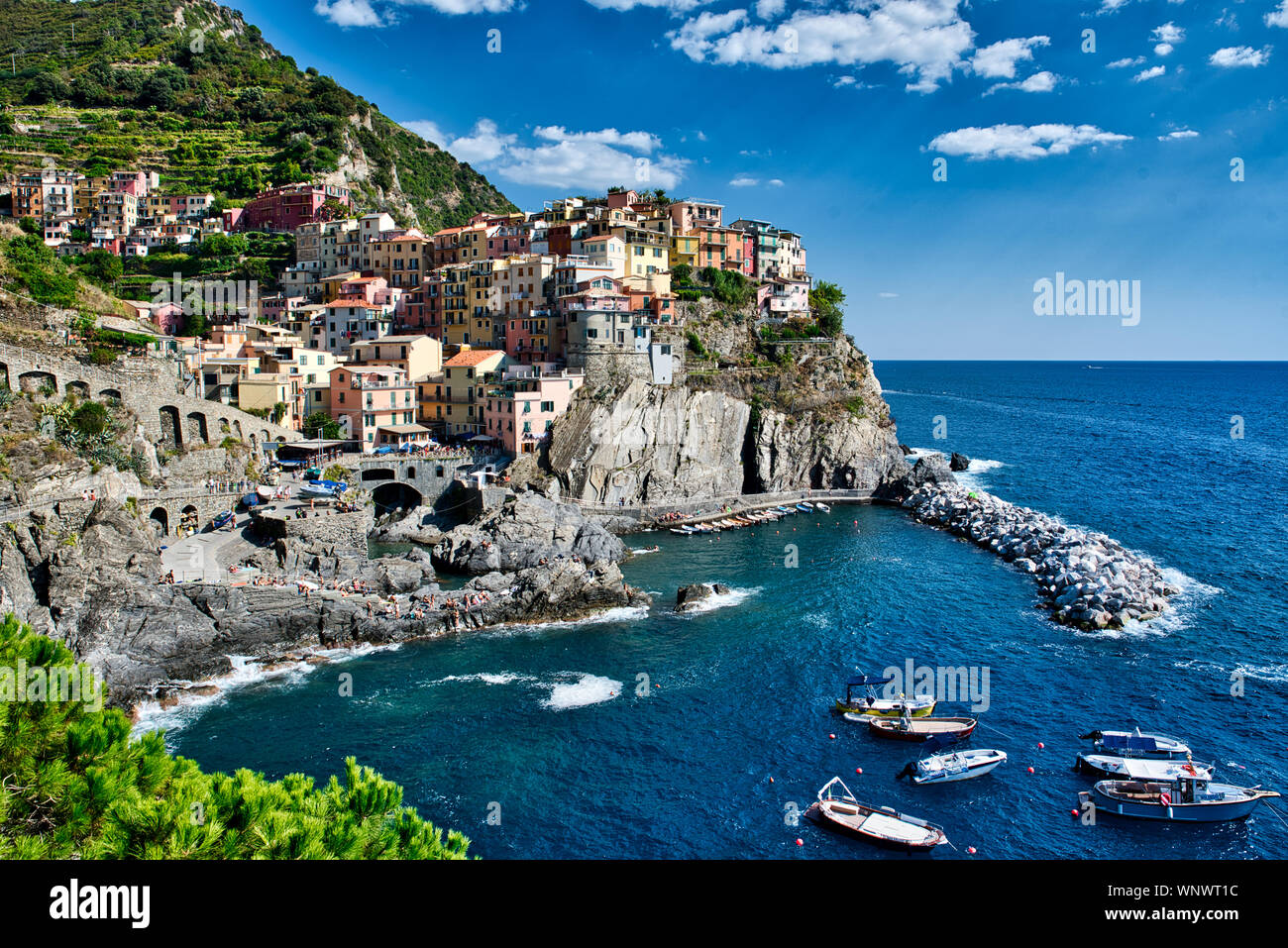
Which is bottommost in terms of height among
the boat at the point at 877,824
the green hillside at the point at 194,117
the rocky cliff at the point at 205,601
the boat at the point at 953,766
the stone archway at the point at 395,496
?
the boat at the point at 877,824

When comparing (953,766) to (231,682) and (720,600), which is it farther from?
(231,682)

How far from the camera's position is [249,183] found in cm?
10875

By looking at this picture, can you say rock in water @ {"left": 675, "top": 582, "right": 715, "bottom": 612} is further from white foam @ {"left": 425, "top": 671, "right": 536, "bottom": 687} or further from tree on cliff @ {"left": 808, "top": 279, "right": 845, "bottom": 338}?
tree on cliff @ {"left": 808, "top": 279, "right": 845, "bottom": 338}

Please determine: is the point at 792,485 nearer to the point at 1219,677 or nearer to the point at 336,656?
the point at 1219,677

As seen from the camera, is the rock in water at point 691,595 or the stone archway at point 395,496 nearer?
the rock in water at point 691,595

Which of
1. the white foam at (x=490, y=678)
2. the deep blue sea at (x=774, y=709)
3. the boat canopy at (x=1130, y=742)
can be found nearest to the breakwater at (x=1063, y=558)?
the deep blue sea at (x=774, y=709)

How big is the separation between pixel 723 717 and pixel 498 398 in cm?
3807

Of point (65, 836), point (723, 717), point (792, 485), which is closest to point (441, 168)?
point (792, 485)

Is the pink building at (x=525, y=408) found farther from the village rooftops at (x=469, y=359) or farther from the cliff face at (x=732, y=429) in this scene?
the village rooftops at (x=469, y=359)

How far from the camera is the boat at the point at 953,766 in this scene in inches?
1110

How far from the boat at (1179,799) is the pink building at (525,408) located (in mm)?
45037

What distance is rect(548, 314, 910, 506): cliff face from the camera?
2522 inches

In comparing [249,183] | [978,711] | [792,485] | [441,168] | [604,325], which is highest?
[441,168]

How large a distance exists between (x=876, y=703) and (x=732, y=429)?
132 feet
